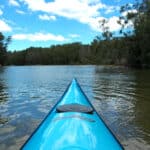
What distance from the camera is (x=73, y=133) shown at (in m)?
5.10

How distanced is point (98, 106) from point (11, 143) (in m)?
5.69

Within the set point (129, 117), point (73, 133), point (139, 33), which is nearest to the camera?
point (73, 133)

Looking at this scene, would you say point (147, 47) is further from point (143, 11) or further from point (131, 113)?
point (131, 113)

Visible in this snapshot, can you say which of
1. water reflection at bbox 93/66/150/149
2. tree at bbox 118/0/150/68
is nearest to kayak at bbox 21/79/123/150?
water reflection at bbox 93/66/150/149

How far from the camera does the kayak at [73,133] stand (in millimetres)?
4660

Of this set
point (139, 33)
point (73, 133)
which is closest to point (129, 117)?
point (73, 133)

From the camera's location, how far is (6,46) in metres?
103

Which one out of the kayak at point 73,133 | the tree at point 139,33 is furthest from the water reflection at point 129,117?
the tree at point 139,33

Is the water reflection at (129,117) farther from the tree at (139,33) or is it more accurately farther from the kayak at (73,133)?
the tree at (139,33)

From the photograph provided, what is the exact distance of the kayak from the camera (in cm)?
466

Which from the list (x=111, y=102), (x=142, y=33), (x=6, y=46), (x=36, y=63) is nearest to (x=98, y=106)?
(x=111, y=102)

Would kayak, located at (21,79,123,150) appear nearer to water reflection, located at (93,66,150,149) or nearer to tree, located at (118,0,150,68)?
water reflection, located at (93,66,150,149)

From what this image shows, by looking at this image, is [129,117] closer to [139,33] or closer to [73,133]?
[73,133]

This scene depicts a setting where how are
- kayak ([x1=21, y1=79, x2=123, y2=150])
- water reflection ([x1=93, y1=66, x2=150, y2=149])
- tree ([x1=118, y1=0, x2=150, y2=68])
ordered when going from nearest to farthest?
kayak ([x1=21, y1=79, x2=123, y2=150])
water reflection ([x1=93, y1=66, x2=150, y2=149])
tree ([x1=118, y1=0, x2=150, y2=68])
